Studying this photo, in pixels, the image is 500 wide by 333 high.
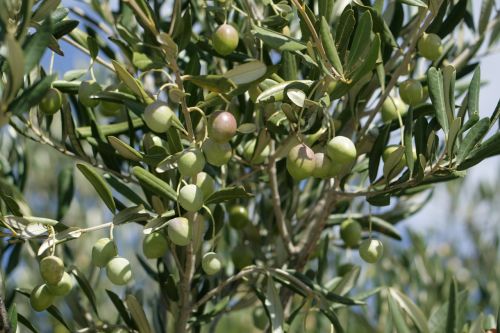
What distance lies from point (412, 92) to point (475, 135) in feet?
0.67

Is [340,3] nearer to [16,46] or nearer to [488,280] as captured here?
[16,46]

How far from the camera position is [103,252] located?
1075 millimetres

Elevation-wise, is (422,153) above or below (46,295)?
above

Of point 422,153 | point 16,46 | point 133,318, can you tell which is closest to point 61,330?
point 133,318

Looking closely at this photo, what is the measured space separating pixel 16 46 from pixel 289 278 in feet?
2.16

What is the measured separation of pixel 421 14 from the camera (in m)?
1.17

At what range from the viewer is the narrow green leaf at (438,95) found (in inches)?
41.8

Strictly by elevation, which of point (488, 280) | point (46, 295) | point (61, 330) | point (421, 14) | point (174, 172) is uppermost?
point (421, 14)

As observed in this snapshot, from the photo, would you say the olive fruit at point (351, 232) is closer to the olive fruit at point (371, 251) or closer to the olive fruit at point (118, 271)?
the olive fruit at point (371, 251)

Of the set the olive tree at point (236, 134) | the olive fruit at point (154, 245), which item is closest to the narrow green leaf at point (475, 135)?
the olive tree at point (236, 134)

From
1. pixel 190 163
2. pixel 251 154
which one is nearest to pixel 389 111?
pixel 251 154

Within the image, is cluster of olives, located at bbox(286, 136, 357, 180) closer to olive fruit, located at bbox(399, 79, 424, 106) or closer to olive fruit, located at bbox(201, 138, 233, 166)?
olive fruit, located at bbox(201, 138, 233, 166)

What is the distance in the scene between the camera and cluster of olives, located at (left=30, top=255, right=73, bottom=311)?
3.33 feet

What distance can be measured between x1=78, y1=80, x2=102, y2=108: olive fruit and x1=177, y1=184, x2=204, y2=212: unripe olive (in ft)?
0.84
